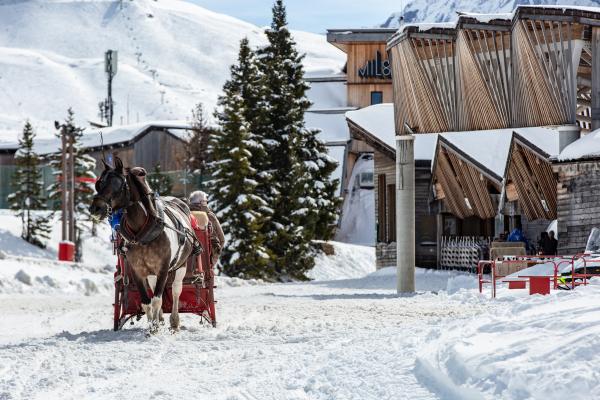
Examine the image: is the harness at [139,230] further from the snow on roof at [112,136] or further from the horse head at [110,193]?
the snow on roof at [112,136]

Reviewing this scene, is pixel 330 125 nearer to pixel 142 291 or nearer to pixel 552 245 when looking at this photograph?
pixel 552 245

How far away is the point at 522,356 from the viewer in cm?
908

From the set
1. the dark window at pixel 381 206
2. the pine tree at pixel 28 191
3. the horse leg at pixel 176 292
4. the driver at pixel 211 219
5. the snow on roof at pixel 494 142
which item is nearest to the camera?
the horse leg at pixel 176 292

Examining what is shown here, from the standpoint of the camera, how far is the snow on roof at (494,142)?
37719 millimetres

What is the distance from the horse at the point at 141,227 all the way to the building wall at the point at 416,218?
105 feet

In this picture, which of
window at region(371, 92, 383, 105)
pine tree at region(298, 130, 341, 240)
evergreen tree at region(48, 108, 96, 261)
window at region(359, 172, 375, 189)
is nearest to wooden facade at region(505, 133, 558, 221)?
pine tree at region(298, 130, 341, 240)

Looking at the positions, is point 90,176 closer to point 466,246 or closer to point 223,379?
point 466,246

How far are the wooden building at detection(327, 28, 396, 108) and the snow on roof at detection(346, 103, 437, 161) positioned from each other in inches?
944

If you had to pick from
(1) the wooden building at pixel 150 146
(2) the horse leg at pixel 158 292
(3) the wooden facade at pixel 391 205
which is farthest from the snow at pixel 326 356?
(1) the wooden building at pixel 150 146

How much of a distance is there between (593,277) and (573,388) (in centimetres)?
1518

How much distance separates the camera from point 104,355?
12.5m

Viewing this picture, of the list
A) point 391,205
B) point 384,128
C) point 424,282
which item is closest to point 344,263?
point 391,205

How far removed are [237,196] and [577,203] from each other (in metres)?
19.4

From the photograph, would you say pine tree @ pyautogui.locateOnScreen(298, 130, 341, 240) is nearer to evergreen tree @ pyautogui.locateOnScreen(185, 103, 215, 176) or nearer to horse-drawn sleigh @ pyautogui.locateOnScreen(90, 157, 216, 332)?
evergreen tree @ pyautogui.locateOnScreen(185, 103, 215, 176)
